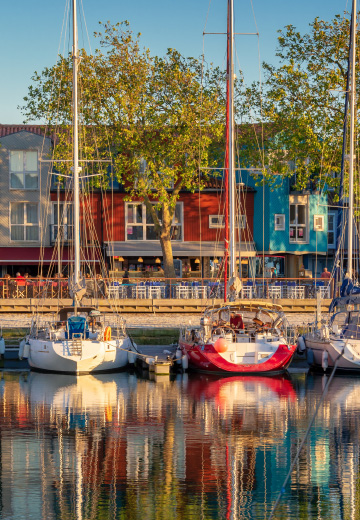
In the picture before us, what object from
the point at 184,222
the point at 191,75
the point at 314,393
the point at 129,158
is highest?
the point at 191,75

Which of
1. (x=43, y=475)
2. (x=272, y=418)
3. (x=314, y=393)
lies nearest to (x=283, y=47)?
(x=314, y=393)

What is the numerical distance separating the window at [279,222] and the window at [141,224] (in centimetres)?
632

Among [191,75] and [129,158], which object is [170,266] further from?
[191,75]

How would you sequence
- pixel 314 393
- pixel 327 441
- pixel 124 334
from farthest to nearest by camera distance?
pixel 124 334
pixel 314 393
pixel 327 441

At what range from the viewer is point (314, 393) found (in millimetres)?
29500

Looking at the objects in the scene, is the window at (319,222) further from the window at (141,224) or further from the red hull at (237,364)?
the red hull at (237,364)

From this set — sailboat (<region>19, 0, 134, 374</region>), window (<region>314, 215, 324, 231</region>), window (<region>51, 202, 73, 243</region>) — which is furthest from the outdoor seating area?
window (<region>314, 215, 324, 231</region>)

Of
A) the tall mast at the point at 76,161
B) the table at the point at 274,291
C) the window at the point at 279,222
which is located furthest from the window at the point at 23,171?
the tall mast at the point at 76,161

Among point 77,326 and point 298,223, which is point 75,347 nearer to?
point 77,326

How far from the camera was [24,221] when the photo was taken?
200 ft

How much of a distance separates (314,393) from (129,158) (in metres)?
28.1

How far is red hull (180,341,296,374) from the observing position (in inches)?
1270

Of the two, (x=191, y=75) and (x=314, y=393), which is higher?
(x=191, y=75)

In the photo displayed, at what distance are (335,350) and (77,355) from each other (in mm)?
8812
